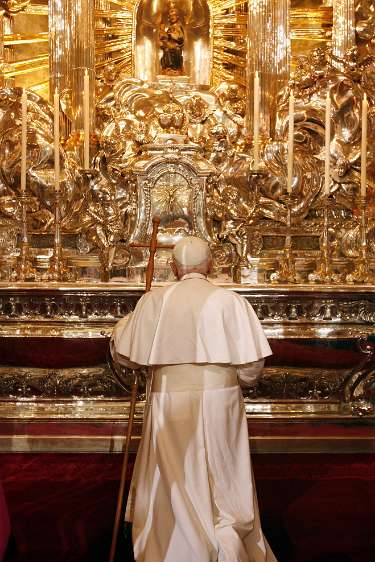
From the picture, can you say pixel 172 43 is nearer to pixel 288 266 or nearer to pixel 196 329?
pixel 288 266

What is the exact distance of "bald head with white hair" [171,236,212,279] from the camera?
12.0 feet

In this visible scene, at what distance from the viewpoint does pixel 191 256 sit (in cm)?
364

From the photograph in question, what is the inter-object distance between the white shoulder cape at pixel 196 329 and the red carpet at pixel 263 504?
2.99ft

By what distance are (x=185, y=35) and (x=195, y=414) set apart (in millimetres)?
5083

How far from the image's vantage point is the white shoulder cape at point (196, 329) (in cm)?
356

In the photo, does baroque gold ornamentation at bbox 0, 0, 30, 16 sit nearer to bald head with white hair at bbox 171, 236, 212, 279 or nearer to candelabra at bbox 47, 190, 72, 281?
candelabra at bbox 47, 190, 72, 281

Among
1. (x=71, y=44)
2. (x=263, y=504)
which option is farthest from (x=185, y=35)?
(x=263, y=504)

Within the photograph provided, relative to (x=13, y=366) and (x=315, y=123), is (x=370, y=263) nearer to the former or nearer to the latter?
(x=315, y=123)

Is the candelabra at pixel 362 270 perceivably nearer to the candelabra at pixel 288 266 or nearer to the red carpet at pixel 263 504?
the candelabra at pixel 288 266

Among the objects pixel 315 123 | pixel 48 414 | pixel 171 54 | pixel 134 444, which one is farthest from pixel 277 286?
pixel 171 54

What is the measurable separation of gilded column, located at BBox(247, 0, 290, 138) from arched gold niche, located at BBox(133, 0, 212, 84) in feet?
1.54

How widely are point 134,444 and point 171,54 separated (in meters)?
3.96

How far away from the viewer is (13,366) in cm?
542

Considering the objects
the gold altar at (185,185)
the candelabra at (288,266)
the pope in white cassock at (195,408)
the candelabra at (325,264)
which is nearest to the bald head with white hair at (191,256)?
the pope in white cassock at (195,408)
